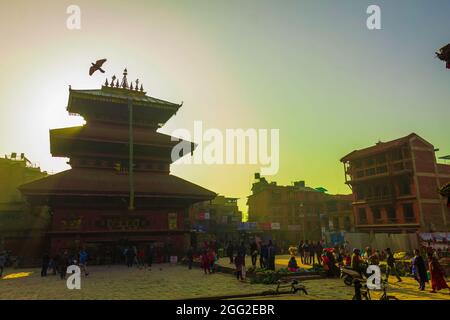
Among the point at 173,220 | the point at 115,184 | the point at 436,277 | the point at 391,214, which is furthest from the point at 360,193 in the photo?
the point at 436,277

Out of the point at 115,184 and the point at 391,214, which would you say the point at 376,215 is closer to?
the point at 391,214

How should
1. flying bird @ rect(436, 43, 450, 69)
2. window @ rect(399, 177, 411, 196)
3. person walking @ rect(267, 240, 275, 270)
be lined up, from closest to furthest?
flying bird @ rect(436, 43, 450, 69)
person walking @ rect(267, 240, 275, 270)
window @ rect(399, 177, 411, 196)

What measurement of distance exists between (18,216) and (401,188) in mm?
47816

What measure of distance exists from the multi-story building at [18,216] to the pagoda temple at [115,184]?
2.43 meters

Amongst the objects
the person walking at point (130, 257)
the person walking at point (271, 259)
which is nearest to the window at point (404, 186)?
the person walking at point (271, 259)

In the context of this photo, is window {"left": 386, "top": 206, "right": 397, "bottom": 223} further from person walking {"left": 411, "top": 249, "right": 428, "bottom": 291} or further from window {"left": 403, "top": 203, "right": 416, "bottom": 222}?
person walking {"left": 411, "top": 249, "right": 428, "bottom": 291}

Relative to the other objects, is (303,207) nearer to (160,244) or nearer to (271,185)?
(271,185)

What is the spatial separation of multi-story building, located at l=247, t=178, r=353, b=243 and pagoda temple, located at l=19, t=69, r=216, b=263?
2990 cm

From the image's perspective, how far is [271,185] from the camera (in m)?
63.7

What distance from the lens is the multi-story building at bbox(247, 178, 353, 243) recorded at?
55188mm

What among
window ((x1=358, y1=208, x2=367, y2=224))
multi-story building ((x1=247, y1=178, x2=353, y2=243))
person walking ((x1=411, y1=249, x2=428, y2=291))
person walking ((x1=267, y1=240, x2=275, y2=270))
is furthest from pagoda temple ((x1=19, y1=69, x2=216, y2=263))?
multi-story building ((x1=247, y1=178, x2=353, y2=243))

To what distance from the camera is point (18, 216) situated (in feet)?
135

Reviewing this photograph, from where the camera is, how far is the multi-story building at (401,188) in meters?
38.2
